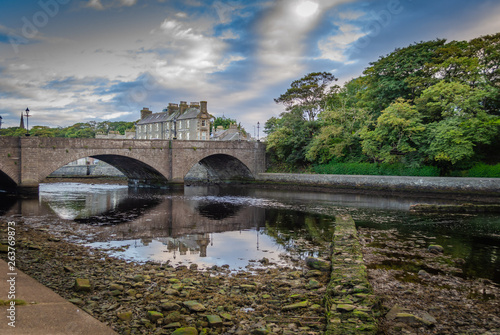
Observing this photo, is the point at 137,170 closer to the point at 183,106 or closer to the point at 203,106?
the point at 203,106

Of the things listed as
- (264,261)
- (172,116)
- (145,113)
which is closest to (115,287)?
(264,261)

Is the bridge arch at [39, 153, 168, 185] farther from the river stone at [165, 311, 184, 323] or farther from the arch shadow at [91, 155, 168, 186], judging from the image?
the river stone at [165, 311, 184, 323]

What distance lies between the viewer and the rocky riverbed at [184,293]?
18.1 ft

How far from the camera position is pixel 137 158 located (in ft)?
104

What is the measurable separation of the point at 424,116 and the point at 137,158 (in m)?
25.8

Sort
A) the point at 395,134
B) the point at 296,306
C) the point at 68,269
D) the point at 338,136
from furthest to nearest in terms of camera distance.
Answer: the point at 338,136, the point at 395,134, the point at 68,269, the point at 296,306

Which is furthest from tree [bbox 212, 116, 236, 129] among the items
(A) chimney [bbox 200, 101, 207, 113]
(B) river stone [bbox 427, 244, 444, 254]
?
(B) river stone [bbox 427, 244, 444, 254]

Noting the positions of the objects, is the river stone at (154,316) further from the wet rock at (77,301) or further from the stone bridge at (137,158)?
the stone bridge at (137,158)

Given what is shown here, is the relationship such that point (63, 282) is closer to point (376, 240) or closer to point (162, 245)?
point (162, 245)

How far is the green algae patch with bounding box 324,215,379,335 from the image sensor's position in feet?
16.2

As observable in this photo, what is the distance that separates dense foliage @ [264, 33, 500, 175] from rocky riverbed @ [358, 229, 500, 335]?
18848 mm

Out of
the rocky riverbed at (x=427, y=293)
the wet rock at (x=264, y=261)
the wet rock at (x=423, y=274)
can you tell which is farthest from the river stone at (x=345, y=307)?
the wet rock at (x=264, y=261)

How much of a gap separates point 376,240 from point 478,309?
19.1ft

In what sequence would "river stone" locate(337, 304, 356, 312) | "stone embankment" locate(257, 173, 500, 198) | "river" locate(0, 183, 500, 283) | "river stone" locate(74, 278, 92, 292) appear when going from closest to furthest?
"river stone" locate(337, 304, 356, 312) → "river stone" locate(74, 278, 92, 292) → "river" locate(0, 183, 500, 283) → "stone embankment" locate(257, 173, 500, 198)
